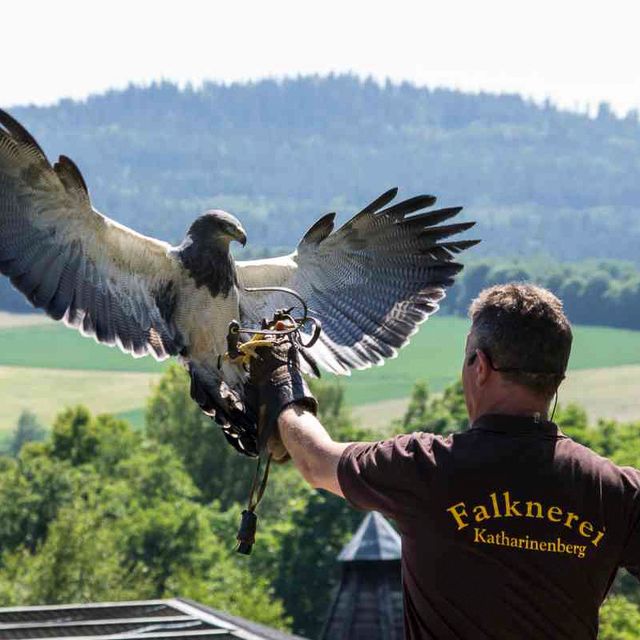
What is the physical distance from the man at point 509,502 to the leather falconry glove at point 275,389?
0.51 metres

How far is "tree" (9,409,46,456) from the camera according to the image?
425 feet

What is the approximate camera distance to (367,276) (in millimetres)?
7688

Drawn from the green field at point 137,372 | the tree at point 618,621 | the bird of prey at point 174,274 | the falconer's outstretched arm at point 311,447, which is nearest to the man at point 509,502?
the falconer's outstretched arm at point 311,447

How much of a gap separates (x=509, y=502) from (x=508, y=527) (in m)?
0.06

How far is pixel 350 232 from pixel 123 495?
59.6 metres

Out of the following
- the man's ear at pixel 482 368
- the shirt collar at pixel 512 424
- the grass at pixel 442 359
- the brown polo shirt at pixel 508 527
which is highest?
the grass at pixel 442 359

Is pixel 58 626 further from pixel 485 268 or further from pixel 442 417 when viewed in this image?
pixel 485 268

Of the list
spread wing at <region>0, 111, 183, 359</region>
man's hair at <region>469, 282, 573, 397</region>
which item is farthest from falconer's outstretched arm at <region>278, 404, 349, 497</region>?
spread wing at <region>0, 111, 183, 359</region>

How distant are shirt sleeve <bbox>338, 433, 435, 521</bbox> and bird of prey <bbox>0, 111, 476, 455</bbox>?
2551mm

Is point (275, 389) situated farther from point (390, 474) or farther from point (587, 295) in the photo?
point (587, 295)

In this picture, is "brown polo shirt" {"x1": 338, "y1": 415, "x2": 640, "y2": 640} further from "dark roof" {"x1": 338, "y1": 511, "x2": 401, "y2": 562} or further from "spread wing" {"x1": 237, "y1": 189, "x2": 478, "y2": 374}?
"dark roof" {"x1": 338, "y1": 511, "x2": 401, "y2": 562}

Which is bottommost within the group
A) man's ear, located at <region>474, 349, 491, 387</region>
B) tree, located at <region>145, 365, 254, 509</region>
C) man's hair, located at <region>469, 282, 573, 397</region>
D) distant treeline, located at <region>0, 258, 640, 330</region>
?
tree, located at <region>145, 365, 254, 509</region>

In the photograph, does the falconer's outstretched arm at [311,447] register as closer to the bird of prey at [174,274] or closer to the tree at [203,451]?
the bird of prey at [174,274]

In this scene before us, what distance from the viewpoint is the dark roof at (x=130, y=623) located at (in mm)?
12727
